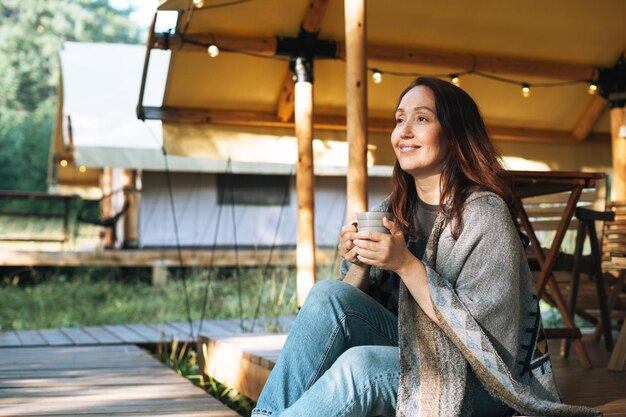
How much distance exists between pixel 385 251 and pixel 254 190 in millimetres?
11561

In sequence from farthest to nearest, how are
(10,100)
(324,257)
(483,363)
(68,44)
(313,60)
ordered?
(10,100) < (68,44) < (324,257) < (313,60) < (483,363)

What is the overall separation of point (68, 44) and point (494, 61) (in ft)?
28.3

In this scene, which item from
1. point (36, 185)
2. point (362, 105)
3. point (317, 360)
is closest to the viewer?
point (317, 360)

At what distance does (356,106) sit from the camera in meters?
4.56

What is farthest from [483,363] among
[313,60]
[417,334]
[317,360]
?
[313,60]

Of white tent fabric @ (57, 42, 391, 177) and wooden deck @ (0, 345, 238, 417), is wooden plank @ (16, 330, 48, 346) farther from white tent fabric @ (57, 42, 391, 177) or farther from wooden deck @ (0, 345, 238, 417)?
white tent fabric @ (57, 42, 391, 177)

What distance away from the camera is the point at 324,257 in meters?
11.2

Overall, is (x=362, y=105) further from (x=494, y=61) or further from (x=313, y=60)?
(x=494, y=61)

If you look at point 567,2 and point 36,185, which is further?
point 36,185

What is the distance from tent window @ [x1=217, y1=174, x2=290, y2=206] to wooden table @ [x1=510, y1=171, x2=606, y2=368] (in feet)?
31.2

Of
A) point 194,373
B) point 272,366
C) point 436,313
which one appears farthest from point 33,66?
point 436,313

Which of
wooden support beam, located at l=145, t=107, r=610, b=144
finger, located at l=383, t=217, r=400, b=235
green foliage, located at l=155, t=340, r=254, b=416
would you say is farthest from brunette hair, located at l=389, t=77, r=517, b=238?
wooden support beam, located at l=145, t=107, r=610, b=144

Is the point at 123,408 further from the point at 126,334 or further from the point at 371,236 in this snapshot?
the point at 126,334

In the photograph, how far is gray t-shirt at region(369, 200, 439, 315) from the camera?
7.83 feet
